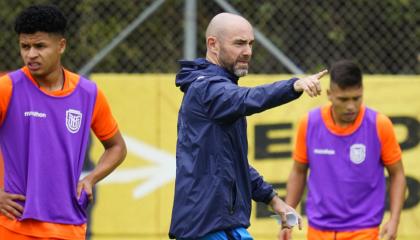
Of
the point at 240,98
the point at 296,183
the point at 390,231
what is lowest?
the point at 390,231

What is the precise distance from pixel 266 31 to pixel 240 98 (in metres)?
5.35

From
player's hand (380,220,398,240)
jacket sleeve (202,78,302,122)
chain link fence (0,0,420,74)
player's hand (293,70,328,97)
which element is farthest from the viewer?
chain link fence (0,0,420,74)

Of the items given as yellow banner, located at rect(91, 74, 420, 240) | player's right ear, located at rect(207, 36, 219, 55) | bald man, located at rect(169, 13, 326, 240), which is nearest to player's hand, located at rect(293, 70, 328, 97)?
bald man, located at rect(169, 13, 326, 240)

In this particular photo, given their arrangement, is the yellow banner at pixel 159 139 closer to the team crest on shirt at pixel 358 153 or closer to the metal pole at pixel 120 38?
the metal pole at pixel 120 38

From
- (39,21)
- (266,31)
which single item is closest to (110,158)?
(39,21)

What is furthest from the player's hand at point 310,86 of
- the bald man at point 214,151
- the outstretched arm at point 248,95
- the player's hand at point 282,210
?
the player's hand at point 282,210

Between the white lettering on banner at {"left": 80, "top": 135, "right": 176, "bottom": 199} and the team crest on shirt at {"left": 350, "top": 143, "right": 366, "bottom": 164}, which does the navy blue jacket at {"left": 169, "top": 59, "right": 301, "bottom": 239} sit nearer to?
the team crest on shirt at {"left": 350, "top": 143, "right": 366, "bottom": 164}

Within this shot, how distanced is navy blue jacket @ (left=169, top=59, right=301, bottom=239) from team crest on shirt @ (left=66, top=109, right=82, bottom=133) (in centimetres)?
66

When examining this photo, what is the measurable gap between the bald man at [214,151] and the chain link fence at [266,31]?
457 centimetres

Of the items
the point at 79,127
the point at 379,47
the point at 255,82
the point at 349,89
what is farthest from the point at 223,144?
the point at 379,47

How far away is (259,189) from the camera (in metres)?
6.21

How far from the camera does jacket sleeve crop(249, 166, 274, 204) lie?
6191mm

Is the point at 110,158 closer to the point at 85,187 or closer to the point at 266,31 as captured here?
the point at 85,187

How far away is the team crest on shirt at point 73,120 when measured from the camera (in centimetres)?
608
